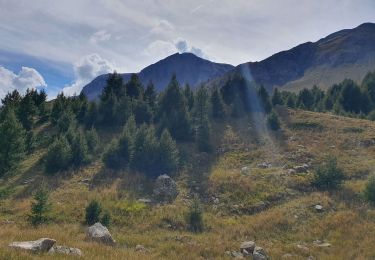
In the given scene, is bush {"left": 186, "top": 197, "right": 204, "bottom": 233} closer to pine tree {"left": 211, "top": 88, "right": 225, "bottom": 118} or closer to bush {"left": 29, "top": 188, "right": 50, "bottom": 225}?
bush {"left": 29, "top": 188, "right": 50, "bottom": 225}

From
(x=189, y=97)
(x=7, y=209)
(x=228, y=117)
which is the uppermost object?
(x=189, y=97)

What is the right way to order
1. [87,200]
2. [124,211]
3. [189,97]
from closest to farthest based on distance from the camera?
[124,211] → [87,200] → [189,97]

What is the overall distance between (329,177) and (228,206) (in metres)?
10.5

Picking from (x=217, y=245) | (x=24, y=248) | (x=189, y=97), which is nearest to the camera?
(x=24, y=248)

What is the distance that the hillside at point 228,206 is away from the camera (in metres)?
20.0

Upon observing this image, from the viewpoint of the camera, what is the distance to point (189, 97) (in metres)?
65.1

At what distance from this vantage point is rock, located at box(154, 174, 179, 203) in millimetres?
31188

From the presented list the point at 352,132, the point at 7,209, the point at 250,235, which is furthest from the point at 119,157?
the point at 352,132

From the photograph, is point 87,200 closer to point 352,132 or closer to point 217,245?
point 217,245

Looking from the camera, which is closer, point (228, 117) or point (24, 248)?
point (24, 248)

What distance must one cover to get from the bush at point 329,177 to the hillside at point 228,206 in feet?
3.83

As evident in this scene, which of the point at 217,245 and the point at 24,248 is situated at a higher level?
the point at 24,248

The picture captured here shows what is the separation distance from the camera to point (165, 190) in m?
32.0

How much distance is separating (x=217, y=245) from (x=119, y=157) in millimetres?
22433
